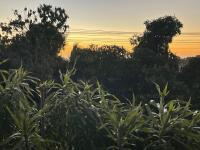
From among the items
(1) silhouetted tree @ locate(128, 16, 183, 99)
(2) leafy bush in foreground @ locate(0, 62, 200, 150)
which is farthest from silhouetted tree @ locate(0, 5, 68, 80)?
(2) leafy bush in foreground @ locate(0, 62, 200, 150)

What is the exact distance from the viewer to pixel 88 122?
5.52 meters

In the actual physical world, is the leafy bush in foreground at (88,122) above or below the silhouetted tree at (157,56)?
above

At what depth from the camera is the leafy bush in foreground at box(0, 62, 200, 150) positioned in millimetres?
5234

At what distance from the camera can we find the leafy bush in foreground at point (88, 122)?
5.23 metres

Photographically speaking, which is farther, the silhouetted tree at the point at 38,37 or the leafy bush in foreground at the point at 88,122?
the silhouetted tree at the point at 38,37

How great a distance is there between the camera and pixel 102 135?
550cm

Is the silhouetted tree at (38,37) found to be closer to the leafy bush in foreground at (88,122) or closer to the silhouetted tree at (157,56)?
the silhouetted tree at (157,56)

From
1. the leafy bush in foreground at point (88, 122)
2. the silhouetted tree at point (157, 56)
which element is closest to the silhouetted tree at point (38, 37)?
the silhouetted tree at point (157, 56)

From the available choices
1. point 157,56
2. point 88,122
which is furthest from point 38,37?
point 88,122

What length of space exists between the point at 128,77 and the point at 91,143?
4714cm

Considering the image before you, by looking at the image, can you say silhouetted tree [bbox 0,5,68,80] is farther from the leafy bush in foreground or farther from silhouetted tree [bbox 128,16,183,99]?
the leafy bush in foreground

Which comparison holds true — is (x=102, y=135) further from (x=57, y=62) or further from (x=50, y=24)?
(x=50, y=24)

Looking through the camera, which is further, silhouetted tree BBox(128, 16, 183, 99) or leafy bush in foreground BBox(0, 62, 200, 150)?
silhouetted tree BBox(128, 16, 183, 99)

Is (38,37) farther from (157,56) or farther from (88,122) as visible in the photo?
(88,122)
